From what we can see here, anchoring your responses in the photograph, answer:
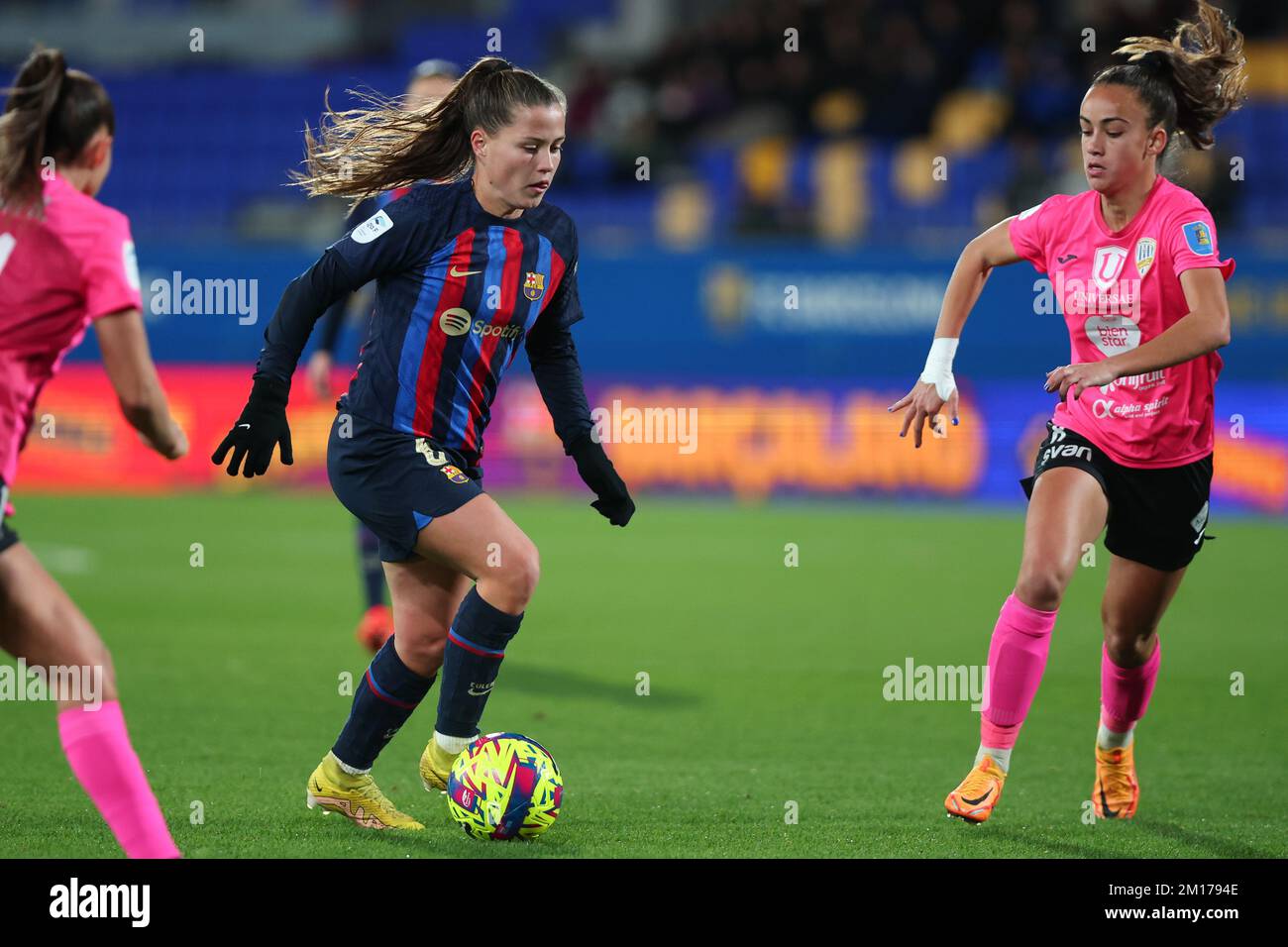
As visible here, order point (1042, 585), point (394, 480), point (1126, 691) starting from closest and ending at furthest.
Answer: point (394, 480), point (1042, 585), point (1126, 691)

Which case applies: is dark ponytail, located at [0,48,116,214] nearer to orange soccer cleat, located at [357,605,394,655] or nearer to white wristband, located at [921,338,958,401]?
white wristband, located at [921,338,958,401]

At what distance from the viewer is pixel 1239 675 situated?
8.30m

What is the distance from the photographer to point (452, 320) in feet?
16.5

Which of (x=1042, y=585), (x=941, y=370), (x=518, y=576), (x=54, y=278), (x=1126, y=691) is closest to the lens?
(x=54, y=278)

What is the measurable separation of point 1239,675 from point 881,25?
14659 millimetres

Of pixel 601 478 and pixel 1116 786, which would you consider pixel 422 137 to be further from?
pixel 1116 786

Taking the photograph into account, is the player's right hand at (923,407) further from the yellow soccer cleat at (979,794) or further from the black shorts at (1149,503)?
the yellow soccer cleat at (979,794)

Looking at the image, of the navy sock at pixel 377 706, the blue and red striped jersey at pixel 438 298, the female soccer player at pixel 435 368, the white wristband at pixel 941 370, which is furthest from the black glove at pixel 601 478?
the white wristband at pixel 941 370

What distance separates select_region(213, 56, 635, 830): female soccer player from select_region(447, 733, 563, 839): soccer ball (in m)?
0.25

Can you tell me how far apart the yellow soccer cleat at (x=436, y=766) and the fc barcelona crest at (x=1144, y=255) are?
105 inches

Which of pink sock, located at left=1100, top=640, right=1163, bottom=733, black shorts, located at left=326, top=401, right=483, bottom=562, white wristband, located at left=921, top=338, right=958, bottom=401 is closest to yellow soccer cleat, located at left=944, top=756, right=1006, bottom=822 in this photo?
pink sock, located at left=1100, top=640, right=1163, bottom=733

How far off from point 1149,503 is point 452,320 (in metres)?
2.31

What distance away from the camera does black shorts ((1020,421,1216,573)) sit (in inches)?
210

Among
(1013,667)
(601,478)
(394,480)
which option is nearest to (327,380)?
(601,478)
